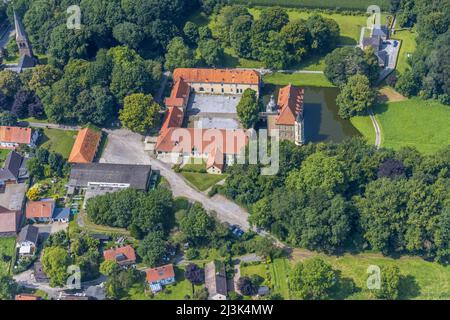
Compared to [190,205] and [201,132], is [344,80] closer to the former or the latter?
[201,132]

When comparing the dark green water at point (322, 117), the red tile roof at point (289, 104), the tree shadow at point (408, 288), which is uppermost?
the red tile roof at point (289, 104)

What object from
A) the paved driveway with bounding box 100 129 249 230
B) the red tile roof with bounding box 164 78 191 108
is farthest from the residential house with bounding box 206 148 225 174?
the red tile roof with bounding box 164 78 191 108

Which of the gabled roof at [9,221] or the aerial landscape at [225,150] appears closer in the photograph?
the aerial landscape at [225,150]

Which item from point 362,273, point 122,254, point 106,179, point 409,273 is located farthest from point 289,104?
point 122,254

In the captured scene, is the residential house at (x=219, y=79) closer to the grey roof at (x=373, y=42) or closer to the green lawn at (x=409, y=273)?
the grey roof at (x=373, y=42)

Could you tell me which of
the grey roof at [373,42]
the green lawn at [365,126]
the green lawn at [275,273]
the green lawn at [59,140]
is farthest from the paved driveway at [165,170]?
the grey roof at [373,42]

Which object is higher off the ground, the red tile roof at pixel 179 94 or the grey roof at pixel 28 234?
the red tile roof at pixel 179 94
